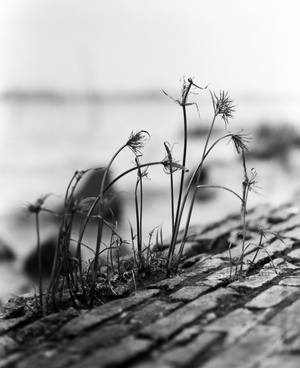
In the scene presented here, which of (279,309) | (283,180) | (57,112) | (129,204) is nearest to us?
(279,309)

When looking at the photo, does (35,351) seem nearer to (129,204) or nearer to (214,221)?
(214,221)

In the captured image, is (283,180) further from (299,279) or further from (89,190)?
(299,279)

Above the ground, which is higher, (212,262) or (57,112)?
(57,112)

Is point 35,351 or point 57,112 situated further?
point 57,112

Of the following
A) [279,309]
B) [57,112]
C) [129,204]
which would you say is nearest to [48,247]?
[129,204]

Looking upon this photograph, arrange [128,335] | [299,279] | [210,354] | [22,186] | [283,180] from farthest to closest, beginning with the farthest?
[22,186]
[283,180]
[299,279]
[128,335]
[210,354]

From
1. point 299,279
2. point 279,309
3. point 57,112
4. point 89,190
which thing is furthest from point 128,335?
point 57,112
